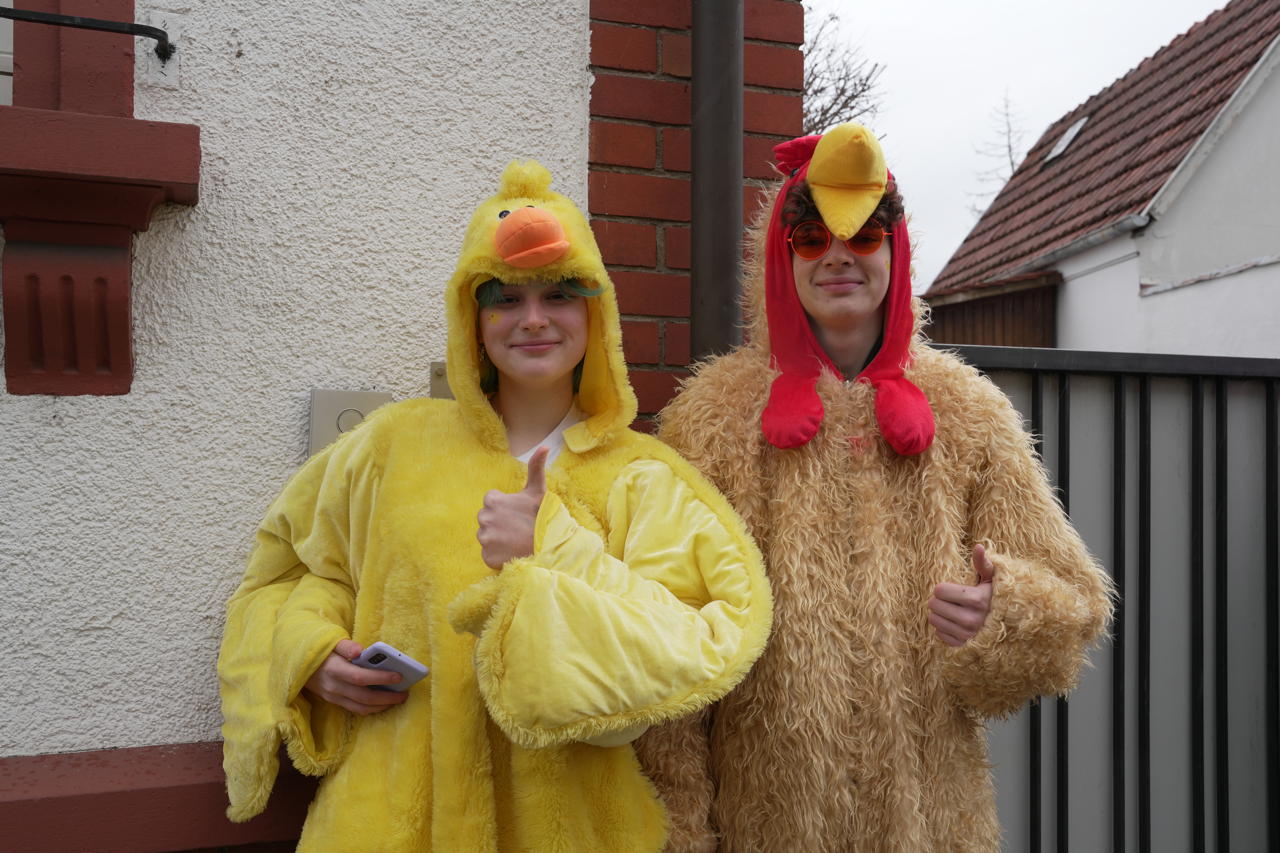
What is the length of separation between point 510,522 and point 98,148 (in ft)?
3.86

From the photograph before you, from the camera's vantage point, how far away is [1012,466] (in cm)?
187

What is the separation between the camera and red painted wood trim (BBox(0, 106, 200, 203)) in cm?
177

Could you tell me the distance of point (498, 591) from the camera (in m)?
1.43

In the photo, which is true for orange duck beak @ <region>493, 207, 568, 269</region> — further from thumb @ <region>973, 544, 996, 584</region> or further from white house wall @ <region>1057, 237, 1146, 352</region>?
white house wall @ <region>1057, 237, 1146, 352</region>

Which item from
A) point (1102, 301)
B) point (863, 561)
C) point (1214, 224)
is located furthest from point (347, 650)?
point (1102, 301)

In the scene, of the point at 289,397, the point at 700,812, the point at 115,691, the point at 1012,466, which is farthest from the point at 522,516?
the point at 115,691

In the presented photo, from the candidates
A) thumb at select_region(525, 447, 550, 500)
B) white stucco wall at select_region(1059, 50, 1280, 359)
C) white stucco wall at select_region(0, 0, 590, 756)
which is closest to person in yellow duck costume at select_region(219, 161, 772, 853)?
thumb at select_region(525, 447, 550, 500)

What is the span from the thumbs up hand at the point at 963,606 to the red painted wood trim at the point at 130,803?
1.38 m

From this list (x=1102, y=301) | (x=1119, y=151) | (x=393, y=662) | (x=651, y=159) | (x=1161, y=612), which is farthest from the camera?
(x=1119, y=151)

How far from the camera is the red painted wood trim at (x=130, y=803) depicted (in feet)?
5.91

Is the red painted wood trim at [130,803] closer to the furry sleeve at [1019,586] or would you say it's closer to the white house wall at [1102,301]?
the furry sleeve at [1019,586]

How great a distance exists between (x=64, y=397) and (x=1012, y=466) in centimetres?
203

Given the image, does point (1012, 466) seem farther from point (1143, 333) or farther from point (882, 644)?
point (1143, 333)

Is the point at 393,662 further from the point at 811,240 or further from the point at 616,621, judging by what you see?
the point at 811,240
